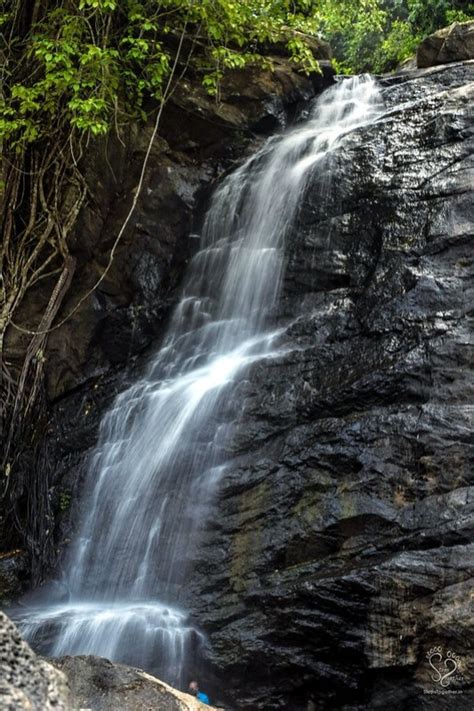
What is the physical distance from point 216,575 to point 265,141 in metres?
6.90

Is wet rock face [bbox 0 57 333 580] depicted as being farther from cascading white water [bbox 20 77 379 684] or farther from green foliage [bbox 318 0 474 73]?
green foliage [bbox 318 0 474 73]

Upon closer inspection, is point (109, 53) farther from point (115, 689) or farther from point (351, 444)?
point (115, 689)

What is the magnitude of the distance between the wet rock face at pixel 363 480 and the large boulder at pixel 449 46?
113 inches

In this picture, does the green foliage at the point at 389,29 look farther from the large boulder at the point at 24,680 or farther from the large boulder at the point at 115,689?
the large boulder at the point at 24,680

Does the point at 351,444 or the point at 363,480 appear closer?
the point at 363,480

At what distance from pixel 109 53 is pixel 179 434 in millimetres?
4547

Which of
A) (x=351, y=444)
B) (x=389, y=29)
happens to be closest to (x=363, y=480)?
(x=351, y=444)

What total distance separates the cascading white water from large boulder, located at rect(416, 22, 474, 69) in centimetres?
91

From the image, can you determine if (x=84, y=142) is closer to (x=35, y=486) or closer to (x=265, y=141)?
(x=265, y=141)

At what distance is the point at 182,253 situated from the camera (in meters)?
9.98

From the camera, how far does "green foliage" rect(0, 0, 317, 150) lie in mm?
8570

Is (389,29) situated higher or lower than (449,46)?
higher

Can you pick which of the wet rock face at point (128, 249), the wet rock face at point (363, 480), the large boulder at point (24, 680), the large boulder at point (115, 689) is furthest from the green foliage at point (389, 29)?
the large boulder at point (24, 680)

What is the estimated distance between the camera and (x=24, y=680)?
1.96 metres
